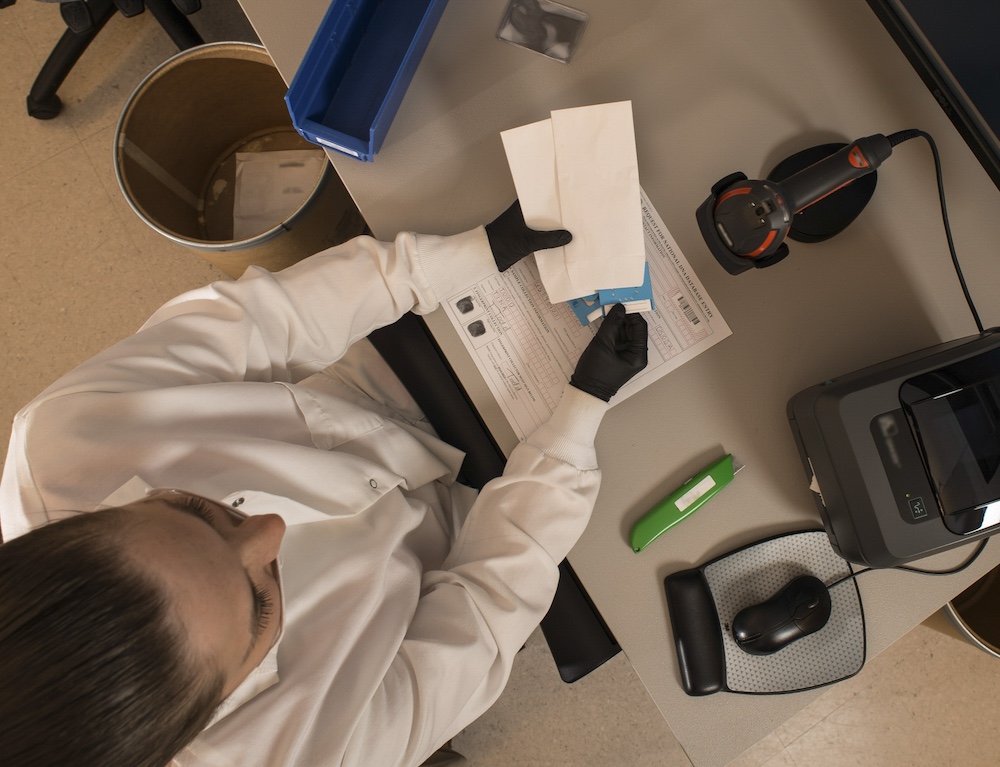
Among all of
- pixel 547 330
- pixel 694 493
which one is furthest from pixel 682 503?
pixel 547 330

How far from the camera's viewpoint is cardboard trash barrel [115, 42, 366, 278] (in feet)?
3.36

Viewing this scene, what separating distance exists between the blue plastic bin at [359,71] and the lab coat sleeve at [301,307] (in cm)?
14

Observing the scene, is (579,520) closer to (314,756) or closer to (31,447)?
(314,756)

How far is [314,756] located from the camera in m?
0.59

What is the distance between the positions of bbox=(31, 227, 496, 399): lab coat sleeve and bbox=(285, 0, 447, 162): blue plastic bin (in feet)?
0.45

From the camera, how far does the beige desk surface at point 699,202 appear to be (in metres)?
0.73

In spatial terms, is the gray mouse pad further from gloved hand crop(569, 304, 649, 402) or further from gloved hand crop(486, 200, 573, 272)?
gloved hand crop(486, 200, 573, 272)

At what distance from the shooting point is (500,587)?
2.28ft

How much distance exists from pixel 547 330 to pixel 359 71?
0.42 meters

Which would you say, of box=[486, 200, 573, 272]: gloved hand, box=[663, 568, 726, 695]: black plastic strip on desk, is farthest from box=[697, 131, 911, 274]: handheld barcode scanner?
box=[663, 568, 726, 695]: black plastic strip on desk

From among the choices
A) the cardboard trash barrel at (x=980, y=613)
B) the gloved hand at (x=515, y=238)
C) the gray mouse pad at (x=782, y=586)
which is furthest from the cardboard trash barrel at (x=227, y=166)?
the cardboard trash barrel at (x=980, y=613)

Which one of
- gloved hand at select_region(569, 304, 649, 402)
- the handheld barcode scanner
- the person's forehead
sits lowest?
gloved hand at select_region(569, 304, 649, 402)

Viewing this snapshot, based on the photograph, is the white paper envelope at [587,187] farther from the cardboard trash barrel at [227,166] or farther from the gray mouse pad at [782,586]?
the cardboard trash barrel at [227,166]

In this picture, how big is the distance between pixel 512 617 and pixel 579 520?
0.14m
